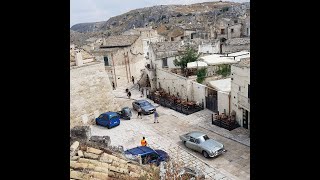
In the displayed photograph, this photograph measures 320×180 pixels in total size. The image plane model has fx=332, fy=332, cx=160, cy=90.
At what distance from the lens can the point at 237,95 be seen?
2008 centimetres

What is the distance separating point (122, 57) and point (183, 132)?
18055 millimetres

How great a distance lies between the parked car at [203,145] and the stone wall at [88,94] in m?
8.26

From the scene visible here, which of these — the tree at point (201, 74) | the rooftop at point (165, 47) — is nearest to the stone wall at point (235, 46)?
the rooftop at point (165, 47)

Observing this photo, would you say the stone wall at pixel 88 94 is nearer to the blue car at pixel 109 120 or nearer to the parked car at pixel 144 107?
the blue car at pixel 109 120

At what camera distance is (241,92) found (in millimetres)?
19547

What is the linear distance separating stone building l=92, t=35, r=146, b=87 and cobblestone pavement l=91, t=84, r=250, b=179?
442 inches

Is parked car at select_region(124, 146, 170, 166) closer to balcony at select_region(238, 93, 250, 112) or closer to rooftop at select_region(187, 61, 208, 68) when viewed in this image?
balcony at select_region(238, 93, 250, 112)

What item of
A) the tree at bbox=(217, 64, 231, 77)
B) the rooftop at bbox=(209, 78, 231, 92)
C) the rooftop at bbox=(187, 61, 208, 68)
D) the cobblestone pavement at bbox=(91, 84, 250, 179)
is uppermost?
the rooftop at bbox=(187, 61, 208, 68)

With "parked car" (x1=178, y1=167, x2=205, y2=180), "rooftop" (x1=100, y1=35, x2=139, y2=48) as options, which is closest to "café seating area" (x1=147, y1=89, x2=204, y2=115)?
"parked car" (x1=178, y1=167, x2=205, y2=180)

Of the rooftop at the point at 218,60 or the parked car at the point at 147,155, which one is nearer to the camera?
the parked car at the point at 147,155

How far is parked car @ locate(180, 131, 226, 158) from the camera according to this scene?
16.5m

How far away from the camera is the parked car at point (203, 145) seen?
54.2ft
